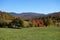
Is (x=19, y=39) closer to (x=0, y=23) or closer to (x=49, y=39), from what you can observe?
(x=49, y=39)

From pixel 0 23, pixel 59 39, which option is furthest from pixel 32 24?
pixel 59 39

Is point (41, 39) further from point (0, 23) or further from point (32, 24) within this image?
point (32, 24)

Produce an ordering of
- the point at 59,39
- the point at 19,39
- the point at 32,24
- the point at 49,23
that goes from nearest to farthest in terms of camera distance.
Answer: the point at 19,39 < the point at 59,39 < the point at 32,24 < the point at 49,23

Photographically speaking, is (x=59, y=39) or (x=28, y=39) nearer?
(x=28, y=39)

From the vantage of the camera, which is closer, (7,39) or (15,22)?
(7,39)

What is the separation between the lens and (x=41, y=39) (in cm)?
1866

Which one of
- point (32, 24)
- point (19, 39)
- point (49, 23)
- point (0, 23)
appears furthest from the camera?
point (49, 23)

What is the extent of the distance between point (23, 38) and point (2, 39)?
6.70 feet

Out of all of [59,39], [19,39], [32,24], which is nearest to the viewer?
[19,39]

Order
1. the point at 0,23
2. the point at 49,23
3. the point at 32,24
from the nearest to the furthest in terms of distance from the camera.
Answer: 1. the point at 0,23
2. the point at 32,24
3. the point at 49,23

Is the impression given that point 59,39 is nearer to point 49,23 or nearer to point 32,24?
point 32,24

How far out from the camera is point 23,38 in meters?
18.7

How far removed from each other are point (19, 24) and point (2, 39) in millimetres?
23830

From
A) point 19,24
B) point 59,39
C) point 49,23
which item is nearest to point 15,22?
point 19,24
